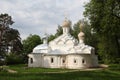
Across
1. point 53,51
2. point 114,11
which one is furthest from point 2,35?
point 114,11

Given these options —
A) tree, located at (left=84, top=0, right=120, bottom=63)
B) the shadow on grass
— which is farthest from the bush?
the shadow on grass

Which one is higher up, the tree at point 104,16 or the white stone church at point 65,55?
the tree at point 104,16

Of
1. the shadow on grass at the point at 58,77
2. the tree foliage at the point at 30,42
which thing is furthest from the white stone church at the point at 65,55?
the tree foliage at the point at 30,42

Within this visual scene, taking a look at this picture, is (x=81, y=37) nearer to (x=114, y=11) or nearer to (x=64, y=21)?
(x=64, y=21)

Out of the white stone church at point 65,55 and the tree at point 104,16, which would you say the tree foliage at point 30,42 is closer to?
the white stone church at point 65,55

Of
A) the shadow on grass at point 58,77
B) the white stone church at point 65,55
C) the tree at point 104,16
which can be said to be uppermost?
the tree at point 104,16

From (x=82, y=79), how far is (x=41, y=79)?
3083mm

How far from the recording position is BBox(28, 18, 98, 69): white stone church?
49375 mm

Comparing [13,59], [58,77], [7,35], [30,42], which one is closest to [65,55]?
[7,35]

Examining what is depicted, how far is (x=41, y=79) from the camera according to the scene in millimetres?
19953

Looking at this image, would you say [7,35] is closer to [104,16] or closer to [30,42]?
[104,16]

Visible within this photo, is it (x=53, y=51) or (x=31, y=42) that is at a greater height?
(x=31, y=42)

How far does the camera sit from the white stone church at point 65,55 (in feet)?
162

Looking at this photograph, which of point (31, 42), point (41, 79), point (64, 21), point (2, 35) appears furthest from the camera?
point (31, 42)
